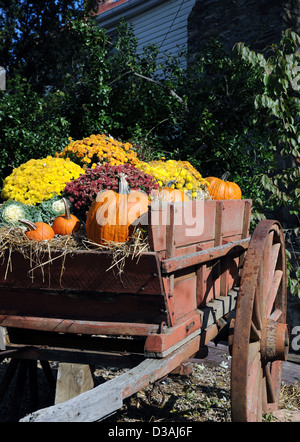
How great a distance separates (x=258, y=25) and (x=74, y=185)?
5167mm

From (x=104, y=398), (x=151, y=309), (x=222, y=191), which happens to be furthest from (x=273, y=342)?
(x=222, y=191)

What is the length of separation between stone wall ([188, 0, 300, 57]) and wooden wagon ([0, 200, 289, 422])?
195 inches

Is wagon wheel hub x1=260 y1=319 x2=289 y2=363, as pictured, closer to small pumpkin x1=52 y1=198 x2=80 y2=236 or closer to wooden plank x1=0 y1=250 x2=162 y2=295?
wooden plank x1=0 y1=250 x2=162 y2=295

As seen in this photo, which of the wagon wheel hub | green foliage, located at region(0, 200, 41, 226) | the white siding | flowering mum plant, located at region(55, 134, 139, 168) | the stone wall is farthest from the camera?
the white siding

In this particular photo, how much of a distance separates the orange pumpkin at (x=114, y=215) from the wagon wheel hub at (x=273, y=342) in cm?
100

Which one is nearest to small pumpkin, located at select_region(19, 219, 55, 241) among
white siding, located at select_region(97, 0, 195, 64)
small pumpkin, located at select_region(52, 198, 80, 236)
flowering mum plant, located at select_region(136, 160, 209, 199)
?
small pumpkin, located at select_region(52, 198, 80, 236)

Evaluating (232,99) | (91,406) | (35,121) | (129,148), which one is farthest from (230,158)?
(91,406)

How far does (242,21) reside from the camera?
726 centimetres

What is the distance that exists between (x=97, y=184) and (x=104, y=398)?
5.63 ft

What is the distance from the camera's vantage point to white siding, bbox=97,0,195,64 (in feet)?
28.5

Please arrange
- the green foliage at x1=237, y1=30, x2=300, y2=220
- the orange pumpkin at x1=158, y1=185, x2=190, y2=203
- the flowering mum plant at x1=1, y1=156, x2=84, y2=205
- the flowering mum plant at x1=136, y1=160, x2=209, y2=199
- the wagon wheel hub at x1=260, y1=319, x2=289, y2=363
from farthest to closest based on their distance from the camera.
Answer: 1. the green foliage at x1=237, y1=30, x2=300, y2=220
2. the flowering mum plant at x1=136, y1=160, x2=209, y2=199
3. the flowering mum plant at x1=1, y1=156, x2=84, y2=205
4. the orange pumpkin at x1=158, y1=185, x2=190, y2=203
5. the wagon wheel hub at x1=260, y1=319, x2=289, y2=363

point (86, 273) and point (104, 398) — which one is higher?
point (86, 273)

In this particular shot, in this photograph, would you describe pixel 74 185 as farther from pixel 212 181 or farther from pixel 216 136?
pixel 216 136

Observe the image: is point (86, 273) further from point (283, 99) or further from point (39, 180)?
point (283, 99)
